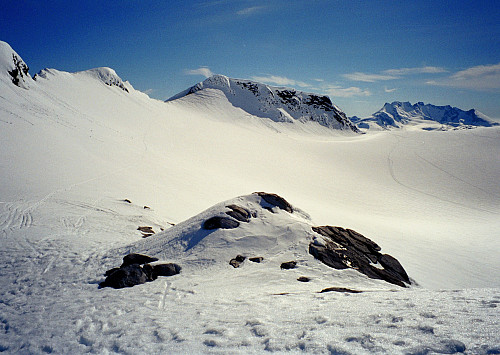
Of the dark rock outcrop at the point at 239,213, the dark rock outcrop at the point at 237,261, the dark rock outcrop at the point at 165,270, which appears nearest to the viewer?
the dark rock outcrop at the point at 165,270

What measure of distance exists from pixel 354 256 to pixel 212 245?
4.93 m

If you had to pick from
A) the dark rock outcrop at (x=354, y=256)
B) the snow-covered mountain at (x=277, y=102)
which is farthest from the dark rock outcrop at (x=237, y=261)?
the snow-covered mountain at (x=277, y=102)

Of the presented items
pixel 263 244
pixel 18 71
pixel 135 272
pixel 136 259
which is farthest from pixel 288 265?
pixel 18 71

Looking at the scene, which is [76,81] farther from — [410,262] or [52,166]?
[410,262]

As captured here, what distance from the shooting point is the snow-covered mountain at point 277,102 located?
7988cm

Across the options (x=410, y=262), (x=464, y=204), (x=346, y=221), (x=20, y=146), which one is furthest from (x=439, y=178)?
(x=20, y=146)

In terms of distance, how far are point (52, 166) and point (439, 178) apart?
3969 cm

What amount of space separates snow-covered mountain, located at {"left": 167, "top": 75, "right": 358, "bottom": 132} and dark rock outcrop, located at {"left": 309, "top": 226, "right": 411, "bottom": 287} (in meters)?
67.9

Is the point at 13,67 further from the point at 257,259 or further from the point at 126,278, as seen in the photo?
the point at 257,259

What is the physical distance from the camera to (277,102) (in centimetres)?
8625

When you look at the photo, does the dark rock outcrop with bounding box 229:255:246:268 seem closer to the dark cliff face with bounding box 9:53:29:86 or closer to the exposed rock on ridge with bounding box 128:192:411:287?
the exposed rock on ridge with bounding box 128:192:411:287

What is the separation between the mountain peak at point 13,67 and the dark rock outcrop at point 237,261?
1526 inches

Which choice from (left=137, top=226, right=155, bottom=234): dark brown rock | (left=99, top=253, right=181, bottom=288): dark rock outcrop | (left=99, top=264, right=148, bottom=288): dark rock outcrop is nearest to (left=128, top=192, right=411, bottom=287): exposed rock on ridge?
(left=99, top=253, right=181, bottom=288): dark rock outcrop

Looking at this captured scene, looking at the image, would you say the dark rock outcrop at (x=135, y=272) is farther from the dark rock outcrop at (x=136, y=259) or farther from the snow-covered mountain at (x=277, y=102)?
the snow-covered mountain at (x=277, y=102)
